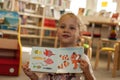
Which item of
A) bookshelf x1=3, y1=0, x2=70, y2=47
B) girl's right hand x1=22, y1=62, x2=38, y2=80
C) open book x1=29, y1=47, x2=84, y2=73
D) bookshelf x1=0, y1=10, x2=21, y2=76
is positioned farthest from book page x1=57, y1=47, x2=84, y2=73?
bookshelf x1=3, y1=0, x2=70, y2=47

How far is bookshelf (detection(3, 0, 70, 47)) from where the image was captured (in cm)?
618

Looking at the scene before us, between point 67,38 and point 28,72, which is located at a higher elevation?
point 67,38

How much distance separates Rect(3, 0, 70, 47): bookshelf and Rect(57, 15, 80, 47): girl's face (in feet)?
16.0

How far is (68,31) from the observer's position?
124cm

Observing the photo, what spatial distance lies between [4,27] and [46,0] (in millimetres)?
2424

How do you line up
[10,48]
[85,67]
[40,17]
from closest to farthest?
[85,67], [10,48], [40,17]

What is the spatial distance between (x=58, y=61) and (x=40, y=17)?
17.2ft

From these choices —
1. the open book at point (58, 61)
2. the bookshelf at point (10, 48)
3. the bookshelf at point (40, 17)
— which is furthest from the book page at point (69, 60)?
the bookshelf at point (40, 17)

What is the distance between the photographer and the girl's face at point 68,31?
4.07 feet

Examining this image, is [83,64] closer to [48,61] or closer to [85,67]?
[85,67]

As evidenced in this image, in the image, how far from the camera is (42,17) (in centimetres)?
633

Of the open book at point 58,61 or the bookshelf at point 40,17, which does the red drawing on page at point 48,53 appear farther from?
the bookshelf at point 40,17

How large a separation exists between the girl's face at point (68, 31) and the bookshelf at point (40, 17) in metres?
4.89

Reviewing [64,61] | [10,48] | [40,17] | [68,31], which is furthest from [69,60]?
[40,17]
